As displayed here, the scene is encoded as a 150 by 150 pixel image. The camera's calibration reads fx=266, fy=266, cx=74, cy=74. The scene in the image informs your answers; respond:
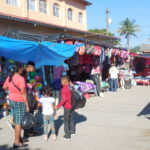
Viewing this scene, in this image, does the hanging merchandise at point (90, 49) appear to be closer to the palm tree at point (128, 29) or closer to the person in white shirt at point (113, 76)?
the person in white shirt at point (113, 76)

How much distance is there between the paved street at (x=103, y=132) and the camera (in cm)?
558

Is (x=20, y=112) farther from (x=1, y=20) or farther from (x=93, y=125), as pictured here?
(x=1, y=20)

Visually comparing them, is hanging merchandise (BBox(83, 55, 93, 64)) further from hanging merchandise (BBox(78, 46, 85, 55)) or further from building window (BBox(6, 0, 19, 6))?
building window (BBox(6, 0, 19, 6))

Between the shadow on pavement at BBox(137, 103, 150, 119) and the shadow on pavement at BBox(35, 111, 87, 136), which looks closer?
the shadow on pavement at BBox(35, 111, 87, 136)

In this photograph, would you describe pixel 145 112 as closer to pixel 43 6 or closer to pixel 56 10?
pixel 43 6

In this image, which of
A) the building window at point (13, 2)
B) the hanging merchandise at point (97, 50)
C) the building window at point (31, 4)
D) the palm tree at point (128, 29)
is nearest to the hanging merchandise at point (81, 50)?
the hanging merchandise at point (97, 50)

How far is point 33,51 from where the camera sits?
815cm

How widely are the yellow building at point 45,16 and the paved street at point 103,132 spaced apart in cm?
439

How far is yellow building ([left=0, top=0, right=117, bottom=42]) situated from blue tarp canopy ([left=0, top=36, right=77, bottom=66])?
3.20 meters

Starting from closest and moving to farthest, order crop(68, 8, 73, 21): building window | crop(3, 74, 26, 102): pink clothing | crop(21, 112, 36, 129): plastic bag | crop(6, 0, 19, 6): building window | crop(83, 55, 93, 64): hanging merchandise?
crop(3, 74, 26, 102): pink clothing < crop(21, 112, 36, 129): plastic bag < crop(83, 55, 93, 64): hanging merchandise < crop(6, 0, 19, 6): building window < crop(68, 8, 73, 21): building window

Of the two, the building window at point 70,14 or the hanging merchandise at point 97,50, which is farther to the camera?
the building window at point 70,14

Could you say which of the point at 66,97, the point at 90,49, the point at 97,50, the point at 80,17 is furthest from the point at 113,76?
the point at 80,17

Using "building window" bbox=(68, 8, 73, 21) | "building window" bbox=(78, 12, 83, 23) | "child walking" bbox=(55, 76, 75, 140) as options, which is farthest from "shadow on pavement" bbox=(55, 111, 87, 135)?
"building window" bbox=(78, 12, 83, 23)

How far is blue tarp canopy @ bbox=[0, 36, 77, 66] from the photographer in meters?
7.54
